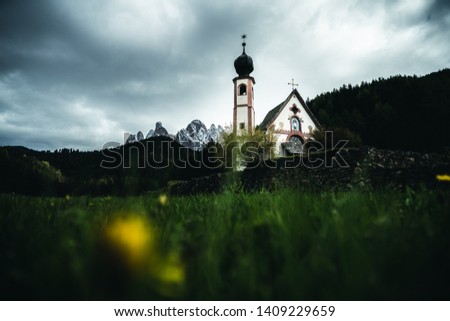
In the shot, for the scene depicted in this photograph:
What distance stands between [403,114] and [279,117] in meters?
22.2

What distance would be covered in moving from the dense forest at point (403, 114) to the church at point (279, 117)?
615 cm

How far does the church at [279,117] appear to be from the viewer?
95.5 ft

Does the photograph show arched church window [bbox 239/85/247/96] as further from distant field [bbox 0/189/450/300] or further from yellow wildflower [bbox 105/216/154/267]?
yellow wildflower [bbox 105/216/154/267]

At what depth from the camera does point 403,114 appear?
38.8m

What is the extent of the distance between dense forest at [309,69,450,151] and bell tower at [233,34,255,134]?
1125 cm

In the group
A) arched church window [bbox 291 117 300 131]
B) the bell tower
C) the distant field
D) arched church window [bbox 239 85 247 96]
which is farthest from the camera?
arched church window [bbox 239 85 247 96]

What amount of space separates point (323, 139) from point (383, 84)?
123 feet

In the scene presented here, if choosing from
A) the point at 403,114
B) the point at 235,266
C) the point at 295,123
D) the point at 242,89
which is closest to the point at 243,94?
the point at 242,89

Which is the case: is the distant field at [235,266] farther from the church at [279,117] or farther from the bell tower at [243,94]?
the bell tower at [243,94]

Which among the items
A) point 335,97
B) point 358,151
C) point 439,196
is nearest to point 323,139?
point 358,151

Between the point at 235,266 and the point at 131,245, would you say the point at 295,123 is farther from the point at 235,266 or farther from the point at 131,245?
the point at 131,245

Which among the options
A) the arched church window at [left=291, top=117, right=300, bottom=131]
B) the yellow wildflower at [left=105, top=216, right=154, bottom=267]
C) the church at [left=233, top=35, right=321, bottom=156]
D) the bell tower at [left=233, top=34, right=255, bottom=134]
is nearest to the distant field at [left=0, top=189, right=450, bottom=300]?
the yellow wildflower at [left=105, top=216, right=154, bottom=267]

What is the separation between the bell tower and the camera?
32.4 m

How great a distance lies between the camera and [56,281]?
504mm
